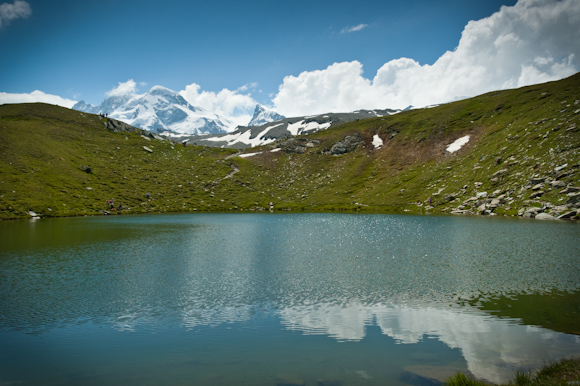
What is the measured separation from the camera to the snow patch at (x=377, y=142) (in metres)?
151

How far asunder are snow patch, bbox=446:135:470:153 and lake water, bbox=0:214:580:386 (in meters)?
84.8

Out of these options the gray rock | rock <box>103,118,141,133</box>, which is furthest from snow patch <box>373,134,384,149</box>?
rock <box>103,118,141,133</box>

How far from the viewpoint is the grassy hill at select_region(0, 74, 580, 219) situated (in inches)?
3219

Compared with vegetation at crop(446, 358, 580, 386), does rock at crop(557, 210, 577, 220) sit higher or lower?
higher

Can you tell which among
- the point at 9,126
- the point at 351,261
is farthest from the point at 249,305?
the point at 9,126

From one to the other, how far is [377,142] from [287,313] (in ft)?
472

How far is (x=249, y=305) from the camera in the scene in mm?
21703

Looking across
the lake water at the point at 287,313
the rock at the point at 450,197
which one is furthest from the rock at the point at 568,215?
the rock at the point at 450,197

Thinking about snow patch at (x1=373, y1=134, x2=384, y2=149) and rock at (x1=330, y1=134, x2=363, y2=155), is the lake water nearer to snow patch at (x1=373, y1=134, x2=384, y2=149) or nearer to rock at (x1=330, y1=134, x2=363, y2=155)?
snow patch at (x1=373, y1=134, x2=384, y2=149)

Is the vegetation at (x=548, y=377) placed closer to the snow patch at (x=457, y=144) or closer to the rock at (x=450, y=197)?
the rock at (x=450, y=197)

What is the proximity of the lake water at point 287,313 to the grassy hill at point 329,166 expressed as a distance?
51190mm

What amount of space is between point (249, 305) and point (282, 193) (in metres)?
113

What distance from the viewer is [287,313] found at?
2008cm

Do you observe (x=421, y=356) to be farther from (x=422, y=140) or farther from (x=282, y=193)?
(x=422, y=140)
